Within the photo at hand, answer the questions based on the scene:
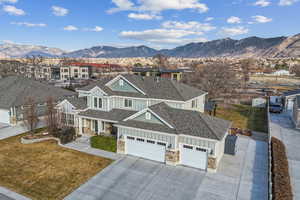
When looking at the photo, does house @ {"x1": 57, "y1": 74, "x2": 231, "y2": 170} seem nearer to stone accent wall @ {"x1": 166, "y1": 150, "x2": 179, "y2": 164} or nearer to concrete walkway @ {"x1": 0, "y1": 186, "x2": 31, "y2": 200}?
stone accent wall @ {"x1": 166, "y1": 150, "x2": 179, "y2": 164}

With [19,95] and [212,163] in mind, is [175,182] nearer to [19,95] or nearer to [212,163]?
[212,163]

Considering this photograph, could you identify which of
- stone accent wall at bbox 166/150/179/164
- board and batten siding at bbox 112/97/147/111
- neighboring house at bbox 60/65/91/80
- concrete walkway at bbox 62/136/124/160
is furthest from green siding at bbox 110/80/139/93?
neighboring house at bbox 60/65/91/80

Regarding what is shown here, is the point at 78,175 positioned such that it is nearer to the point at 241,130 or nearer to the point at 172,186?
the point at 172,186

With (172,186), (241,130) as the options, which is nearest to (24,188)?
(172,186)

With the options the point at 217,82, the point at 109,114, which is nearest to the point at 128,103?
the point at 109,114

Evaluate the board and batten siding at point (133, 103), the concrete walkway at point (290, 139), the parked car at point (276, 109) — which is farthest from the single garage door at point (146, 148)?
the parked car at point (276, 109)

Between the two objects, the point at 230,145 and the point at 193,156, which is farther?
the point at 230,145
